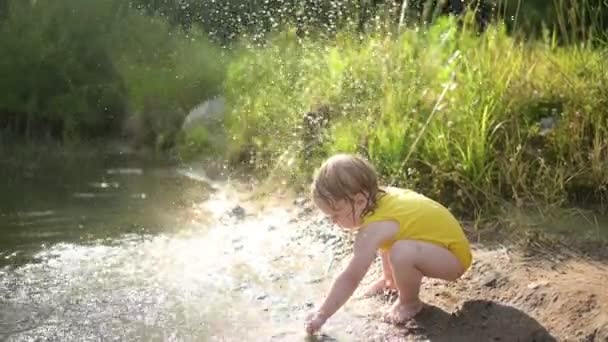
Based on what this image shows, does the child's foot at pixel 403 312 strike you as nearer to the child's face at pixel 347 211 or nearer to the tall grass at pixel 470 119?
the child's face at pixel 347 211

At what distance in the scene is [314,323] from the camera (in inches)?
145

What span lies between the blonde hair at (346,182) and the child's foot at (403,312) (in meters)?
0.45

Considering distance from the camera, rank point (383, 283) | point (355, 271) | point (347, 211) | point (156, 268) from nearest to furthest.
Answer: point (355, 271), point (347, 211), point (383, 283), point (156, 268)

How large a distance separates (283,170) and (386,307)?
2.69 m

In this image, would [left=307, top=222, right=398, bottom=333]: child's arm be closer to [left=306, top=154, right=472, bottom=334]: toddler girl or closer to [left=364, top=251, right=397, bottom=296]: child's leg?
[left=306, top=154, right=472, bottom=334]: toddler girl

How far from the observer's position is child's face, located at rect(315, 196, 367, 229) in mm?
3713

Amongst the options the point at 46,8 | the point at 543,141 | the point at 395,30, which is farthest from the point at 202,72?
the point at 543,141

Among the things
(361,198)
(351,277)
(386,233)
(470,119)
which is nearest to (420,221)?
(386,233)

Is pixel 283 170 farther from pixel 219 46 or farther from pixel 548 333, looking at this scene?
pixel 219 46

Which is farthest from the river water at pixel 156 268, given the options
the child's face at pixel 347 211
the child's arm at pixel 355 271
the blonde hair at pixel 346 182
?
the blonde hair at pixel 346 182

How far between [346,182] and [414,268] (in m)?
0.46

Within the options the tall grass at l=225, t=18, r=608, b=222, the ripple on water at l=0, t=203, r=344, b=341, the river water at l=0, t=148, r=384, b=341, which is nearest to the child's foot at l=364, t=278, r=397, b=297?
the river water at l=0, t=148, r=384, b=341

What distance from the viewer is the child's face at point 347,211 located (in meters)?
3.71

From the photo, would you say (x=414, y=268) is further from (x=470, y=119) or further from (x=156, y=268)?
(x=156, y=268)
